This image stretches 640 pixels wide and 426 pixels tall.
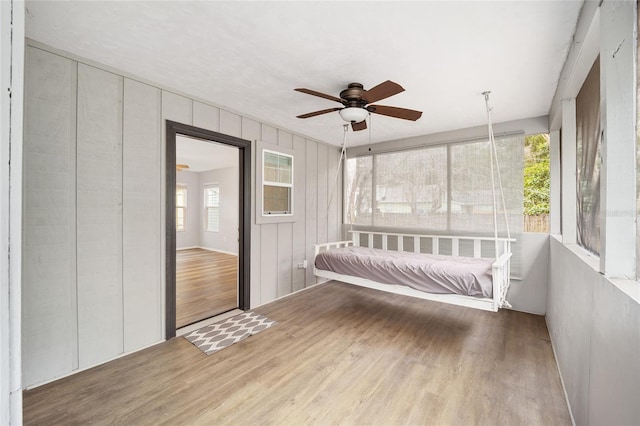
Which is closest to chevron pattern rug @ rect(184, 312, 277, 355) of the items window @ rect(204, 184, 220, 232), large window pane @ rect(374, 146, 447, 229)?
large window pane @ rect(374, 146, 447, 229)

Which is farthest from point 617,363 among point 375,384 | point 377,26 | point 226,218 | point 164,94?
point 226,218

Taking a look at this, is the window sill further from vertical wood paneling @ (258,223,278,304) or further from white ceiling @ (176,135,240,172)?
white ceiling @ (176,135,240,172)

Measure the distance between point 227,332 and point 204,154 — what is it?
14.1 feet

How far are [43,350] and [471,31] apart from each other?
3.77 metres

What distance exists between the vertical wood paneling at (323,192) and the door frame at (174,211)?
1.50 metres

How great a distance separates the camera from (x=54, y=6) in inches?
65.6

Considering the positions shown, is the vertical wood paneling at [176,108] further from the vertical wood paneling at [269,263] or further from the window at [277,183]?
the vertical wood paneling at [269,263]

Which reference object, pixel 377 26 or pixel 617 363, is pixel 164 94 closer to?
pixel 377 26

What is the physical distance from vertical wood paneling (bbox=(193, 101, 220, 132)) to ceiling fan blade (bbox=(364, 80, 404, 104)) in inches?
70.7

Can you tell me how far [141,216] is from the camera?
8.37 feet

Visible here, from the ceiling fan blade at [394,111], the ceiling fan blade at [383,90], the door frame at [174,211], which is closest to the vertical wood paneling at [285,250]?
the door frame at [174,211]

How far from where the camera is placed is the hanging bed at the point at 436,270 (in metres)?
2.54

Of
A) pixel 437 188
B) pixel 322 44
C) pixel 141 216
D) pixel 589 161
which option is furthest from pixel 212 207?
pixel 589 161

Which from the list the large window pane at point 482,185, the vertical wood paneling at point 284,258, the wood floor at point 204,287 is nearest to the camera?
the wood floor at point 204,287
